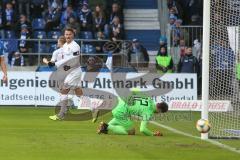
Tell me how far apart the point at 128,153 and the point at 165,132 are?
4.09 metres

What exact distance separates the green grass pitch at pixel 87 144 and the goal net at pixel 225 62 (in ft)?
2.97

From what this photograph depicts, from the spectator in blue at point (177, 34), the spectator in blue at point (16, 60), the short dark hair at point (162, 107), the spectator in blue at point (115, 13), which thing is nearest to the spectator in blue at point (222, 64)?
the short dark hair at point (162, 107)

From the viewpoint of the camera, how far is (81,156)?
12.0m

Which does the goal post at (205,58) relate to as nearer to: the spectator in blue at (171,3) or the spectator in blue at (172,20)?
the spectator in blue at (172,20)

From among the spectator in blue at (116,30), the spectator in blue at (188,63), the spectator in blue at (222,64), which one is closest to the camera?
the spectator in blue at (222,64)

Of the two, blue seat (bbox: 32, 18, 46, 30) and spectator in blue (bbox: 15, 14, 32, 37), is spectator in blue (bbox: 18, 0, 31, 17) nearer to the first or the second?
blue seat (bbox: 32, 18, 46, 30)

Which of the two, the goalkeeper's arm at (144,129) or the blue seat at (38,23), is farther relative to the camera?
the blue seat at (38,23)

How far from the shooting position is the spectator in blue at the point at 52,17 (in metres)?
29.1

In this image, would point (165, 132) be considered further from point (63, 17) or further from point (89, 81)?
point (63, 17)

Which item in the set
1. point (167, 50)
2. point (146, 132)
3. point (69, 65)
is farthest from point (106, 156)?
point (167, 50)

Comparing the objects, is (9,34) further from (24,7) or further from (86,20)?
(86,20)

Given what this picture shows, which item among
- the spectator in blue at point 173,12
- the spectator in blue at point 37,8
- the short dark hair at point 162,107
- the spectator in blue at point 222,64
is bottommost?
the short dark hair at point 162,107

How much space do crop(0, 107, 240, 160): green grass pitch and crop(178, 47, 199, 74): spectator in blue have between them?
7.16m

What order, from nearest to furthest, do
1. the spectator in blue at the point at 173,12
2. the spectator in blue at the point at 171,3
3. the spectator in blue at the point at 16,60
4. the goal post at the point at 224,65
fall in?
the goal post at the point at 224,65 < the spectator in blue at the point at 16,60 < the spectator in blue at the point at 173,12 < the spectator in blue at the point at 171,3
